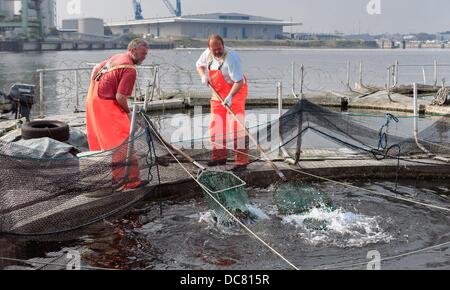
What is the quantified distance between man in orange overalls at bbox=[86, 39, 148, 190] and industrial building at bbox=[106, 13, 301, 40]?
549ft

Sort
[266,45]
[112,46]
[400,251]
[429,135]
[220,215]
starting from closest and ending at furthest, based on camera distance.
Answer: [400,251], [220,215], [429,135], [112,46], [266,45]

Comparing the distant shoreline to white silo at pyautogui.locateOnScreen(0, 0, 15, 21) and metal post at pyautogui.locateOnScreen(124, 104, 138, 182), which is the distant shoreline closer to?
white silo at pyautogui.locateOnScreen(0, 0, 15, 21)

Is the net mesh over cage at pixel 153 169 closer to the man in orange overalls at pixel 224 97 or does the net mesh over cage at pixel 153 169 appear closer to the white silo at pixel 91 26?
the man in orange overalls at pixel 224 97

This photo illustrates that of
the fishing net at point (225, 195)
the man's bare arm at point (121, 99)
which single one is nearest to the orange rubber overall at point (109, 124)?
the man's bare arm at point (121, 99)

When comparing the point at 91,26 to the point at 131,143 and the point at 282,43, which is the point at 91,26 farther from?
the point at 131,143

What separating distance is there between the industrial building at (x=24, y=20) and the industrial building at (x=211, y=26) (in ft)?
144

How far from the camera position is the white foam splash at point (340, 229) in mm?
6129

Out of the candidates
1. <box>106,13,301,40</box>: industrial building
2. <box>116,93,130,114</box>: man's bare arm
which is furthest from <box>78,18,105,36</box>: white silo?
<box>116,93,130,114</box>: man's bare arm

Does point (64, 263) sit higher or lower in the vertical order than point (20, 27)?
lower

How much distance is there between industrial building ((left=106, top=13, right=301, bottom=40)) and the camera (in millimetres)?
176125

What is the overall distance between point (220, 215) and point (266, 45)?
17282 centimetres
